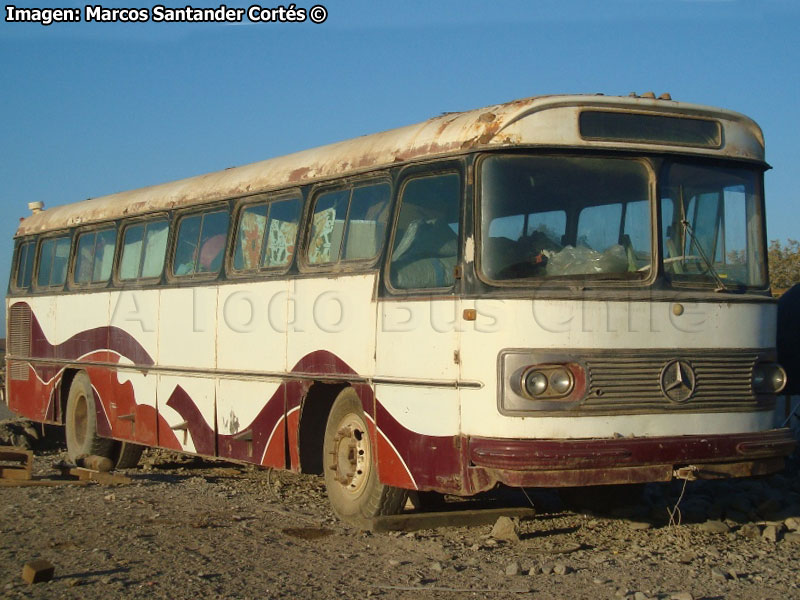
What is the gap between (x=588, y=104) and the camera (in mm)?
7336

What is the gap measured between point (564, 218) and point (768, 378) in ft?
6.33

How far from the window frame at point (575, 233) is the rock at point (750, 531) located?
2.09 m

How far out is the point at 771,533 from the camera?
778cm

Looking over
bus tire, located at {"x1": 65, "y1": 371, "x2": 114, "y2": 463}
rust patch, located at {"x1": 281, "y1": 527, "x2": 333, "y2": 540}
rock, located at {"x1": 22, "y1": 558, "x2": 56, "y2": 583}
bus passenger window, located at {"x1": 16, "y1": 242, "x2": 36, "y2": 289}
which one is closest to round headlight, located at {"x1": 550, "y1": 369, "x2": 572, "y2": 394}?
→ rust patch, located at {"x1": 281, "y1": 527, "x2": 333, "y2": 540}

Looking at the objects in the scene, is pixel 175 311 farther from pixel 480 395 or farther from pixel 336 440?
pixel 480 395

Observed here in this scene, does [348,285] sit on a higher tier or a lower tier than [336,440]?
higher

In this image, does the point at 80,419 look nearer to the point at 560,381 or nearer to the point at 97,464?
the point at 97,464

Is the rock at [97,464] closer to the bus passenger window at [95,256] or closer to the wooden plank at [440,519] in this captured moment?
the bus passenger window at [95,256]

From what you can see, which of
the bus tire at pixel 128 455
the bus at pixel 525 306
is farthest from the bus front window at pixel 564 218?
the bus tire at pixel 128 455

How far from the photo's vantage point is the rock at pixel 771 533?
7.71m

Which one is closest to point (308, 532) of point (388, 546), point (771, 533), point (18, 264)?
point (388, 546)

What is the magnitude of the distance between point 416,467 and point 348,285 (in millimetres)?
1630

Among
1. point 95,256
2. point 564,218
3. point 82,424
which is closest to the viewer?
point 564,218

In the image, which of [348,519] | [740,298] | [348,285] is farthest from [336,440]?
[740,298]
